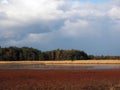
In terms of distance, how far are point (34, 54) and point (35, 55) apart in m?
0.93

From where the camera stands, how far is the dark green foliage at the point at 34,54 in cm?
11800

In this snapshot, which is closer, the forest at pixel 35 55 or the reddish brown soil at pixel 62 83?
the reddish brown soil at pixel 62 83

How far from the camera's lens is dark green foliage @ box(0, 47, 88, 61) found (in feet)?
387

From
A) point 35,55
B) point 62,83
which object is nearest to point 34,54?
point 35,55

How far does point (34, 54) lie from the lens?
123 meters

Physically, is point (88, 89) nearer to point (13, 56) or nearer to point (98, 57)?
point (13, 56)

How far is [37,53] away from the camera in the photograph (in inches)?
4956

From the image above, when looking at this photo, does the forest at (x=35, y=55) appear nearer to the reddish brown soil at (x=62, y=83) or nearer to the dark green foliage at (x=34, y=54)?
the dark green foliage at (x=34, y=54)

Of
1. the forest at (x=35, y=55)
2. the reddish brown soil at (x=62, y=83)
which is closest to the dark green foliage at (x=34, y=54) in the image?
the forest at (x=35, y=55)

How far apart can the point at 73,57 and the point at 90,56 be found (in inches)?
457

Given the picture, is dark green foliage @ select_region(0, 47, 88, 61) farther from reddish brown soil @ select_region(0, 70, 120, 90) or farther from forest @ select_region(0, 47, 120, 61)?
reddish brown soil @ select_region(0, 70, 120, 90)

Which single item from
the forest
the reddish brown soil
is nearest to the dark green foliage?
the forest

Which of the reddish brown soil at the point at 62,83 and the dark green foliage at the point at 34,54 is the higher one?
the dark green foliage at the point at 34,54

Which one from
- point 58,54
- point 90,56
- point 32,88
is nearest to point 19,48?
point 58,54
